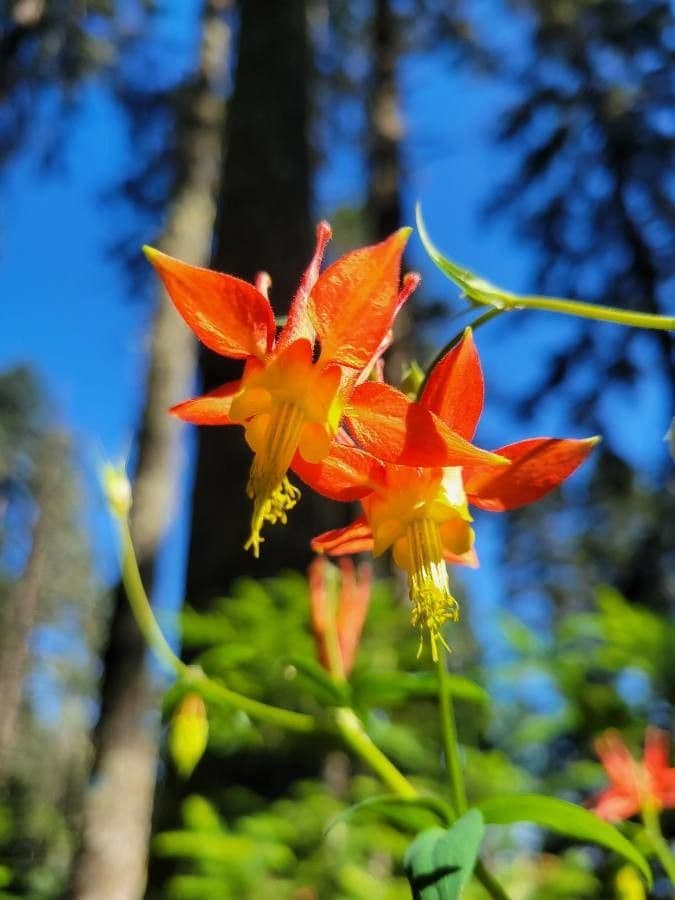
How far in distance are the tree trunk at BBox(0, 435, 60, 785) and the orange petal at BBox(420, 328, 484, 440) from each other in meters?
19.0

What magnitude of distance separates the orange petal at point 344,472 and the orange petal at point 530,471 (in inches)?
3.7

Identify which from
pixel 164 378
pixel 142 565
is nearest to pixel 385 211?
pixel 164 378

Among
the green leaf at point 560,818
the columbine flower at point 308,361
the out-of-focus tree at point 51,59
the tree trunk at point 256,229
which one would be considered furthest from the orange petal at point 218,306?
the out-of-focus tree at point 51,59

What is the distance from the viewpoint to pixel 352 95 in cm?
977

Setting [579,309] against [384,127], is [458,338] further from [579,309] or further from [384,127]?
[384,127]

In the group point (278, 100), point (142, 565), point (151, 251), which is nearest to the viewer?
point (151, 251)

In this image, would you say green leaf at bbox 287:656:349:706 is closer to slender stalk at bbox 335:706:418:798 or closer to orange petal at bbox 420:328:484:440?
slender stalk at bbox 335:706:418:798

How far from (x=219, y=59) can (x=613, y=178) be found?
4266mm

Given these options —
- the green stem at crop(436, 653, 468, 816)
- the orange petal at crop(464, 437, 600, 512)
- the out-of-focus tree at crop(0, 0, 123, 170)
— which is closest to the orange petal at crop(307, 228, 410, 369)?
the orange petal at crop(464, 437, 600, 512)

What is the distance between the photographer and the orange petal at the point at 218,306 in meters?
0.58

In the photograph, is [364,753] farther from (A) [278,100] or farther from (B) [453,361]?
(A) [278,100]

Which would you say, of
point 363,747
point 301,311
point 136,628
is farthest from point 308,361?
point 136,628

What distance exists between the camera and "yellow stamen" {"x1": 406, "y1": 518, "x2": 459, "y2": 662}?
70 centimetres

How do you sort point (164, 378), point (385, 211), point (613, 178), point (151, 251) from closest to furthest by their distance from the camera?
point (151, 251)
point (164, 378)
point (385, 211)
point (613, 178)
